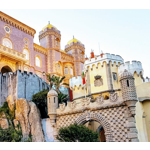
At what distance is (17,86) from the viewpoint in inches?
890

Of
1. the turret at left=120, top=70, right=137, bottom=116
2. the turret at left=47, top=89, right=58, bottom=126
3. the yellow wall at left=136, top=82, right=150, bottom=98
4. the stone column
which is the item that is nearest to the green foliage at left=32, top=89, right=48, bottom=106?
the turret at left=47, top=89, right=58, bottom=126

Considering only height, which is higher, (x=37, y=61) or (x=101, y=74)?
(x=37, y=61)

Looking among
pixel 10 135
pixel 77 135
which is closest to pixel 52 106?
pixel 10 135

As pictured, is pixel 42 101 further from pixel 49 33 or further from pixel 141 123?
pixel 49 33

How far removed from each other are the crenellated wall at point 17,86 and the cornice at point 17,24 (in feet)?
42.0

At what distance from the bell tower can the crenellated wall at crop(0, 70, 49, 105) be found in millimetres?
15908

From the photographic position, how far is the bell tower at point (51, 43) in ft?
133

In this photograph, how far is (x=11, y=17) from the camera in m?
33.5

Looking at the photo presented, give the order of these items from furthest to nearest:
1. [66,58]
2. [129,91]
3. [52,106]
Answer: [66,58] → [52,106] → [129,91]

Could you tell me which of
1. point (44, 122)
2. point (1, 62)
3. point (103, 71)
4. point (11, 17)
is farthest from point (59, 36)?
point (44, 122)

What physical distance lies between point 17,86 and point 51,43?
2069cm

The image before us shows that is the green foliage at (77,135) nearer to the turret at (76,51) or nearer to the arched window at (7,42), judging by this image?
the arched window at (7,42)

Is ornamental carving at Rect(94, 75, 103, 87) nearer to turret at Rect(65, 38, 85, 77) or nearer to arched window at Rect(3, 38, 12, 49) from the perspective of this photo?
arched window at Rect(3, 38, 12, 49)

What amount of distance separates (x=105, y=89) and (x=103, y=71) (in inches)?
89.0
